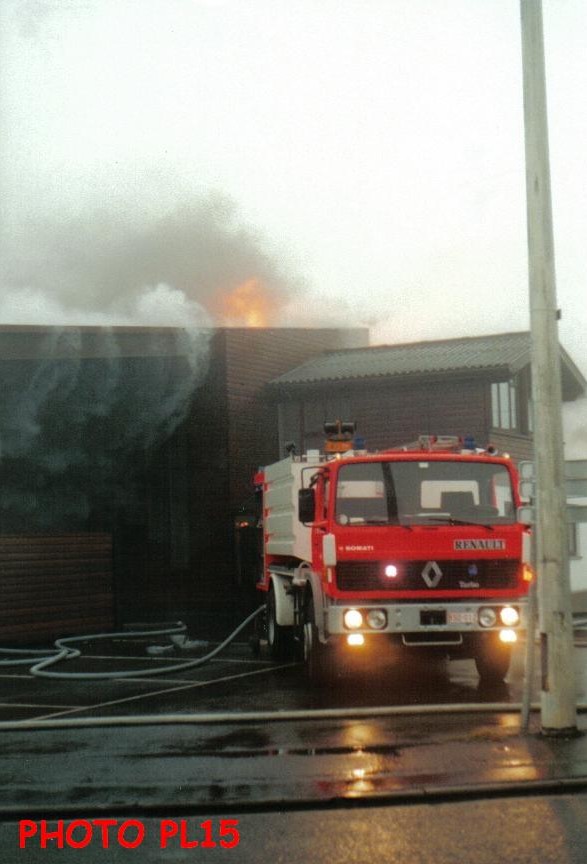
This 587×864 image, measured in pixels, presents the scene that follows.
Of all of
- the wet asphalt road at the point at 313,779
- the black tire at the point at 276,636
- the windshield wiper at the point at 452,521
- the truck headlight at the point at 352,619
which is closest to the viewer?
the wet asphalt road at the point at 313,779

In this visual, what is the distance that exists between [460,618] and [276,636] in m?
4.40

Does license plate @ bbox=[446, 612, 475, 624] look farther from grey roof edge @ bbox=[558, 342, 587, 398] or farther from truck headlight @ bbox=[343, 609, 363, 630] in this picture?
grey roof edge @ bbox=[558, 342, 587, 398]

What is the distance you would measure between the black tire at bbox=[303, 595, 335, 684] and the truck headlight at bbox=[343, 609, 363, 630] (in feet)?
1.73

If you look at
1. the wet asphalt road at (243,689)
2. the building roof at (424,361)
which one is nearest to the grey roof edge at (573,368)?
the building roof at (424,361)

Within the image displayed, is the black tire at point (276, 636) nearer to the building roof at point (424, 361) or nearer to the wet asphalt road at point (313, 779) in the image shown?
the wet asphalt road at point (313, 779)

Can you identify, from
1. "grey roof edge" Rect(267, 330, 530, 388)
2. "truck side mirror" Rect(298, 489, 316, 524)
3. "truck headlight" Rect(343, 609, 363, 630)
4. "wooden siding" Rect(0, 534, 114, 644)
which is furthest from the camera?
"grey roof edge" Rect(267, 330, 530, 388)

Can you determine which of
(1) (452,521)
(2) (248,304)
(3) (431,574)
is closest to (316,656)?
(3) (431,574)

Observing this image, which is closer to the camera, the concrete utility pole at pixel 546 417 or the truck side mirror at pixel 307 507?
the concrete utility pole at pixel 546 417

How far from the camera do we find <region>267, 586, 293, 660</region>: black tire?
16.7 meters

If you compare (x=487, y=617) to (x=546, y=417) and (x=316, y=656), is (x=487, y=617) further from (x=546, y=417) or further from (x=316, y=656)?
(x=546, y=417)

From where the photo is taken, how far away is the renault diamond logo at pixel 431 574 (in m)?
13.0

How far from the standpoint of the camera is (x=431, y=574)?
42.6 feet

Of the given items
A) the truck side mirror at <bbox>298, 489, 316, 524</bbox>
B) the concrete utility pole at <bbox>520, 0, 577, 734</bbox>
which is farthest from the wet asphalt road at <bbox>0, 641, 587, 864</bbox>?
the truck side mirror at <bbox>298, 489, 316, 524</bbox>

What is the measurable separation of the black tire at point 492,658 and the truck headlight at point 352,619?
1452 mm
